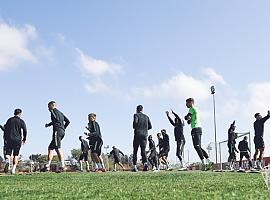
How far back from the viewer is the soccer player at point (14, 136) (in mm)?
16547

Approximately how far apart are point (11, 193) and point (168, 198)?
104 inches

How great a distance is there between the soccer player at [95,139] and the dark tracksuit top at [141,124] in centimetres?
321

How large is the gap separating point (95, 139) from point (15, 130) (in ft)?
13.7

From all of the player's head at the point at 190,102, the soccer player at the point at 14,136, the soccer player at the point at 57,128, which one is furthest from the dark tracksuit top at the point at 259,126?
the soccer player at the point at 14,136

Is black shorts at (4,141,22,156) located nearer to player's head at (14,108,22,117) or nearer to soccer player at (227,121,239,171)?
player's head at (14,108,22,117)

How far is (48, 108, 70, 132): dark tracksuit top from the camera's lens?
16297 millimetres

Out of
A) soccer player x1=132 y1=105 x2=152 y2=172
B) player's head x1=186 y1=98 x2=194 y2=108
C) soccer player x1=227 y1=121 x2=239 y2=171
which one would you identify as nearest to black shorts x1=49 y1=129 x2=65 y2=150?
soccer player x1=132 y1=105 x2=152 y2=172

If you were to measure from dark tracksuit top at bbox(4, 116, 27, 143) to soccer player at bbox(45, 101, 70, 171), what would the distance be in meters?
1.03

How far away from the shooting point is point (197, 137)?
634 inches

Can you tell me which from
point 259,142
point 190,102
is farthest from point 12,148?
point 259,142

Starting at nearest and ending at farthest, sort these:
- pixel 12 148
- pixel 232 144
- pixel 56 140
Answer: pixel 56 140 → pixel 12 148 → pixel 232 144

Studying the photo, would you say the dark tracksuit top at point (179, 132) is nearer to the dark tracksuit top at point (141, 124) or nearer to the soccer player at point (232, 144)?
the dark tracksuit top at point (141, 124)

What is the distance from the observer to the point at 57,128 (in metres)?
16.2

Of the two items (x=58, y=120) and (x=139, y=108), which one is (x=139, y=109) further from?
(x=58, y=120)
